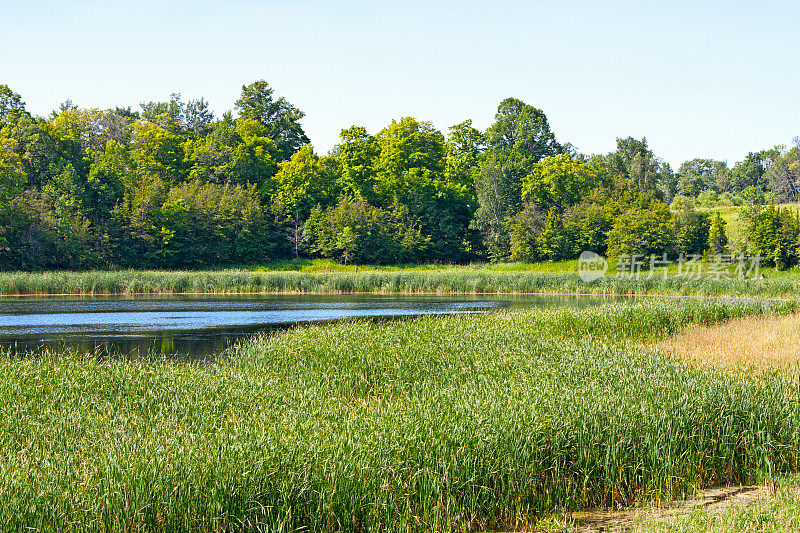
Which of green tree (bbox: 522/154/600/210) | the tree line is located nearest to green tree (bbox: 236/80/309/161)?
the tree line

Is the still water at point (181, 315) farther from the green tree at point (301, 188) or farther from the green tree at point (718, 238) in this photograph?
the green tree at point (301, 188)

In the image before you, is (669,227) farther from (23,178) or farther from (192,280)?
(23,178)

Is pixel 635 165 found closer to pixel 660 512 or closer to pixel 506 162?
pixel 506 162

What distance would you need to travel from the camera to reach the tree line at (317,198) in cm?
5700

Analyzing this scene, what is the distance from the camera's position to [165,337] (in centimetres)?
2134

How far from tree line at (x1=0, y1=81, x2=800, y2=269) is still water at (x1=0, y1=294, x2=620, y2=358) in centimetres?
2185

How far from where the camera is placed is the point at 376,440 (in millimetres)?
7594

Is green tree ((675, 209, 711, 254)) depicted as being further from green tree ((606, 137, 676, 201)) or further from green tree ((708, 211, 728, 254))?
green tree ((606, 137, 676, 201))

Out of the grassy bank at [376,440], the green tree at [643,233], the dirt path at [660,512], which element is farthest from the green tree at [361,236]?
the dirt path at [660,512]

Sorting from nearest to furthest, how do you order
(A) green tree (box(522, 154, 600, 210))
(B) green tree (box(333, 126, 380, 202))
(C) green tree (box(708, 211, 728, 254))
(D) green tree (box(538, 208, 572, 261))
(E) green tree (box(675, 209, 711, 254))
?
(C) green tree (box(708, 211, 728, 254)), (E) green tree (box(675, 209, 711, 254)), (D) green tree (box(538, 208, 572, 261)), (A) green tree (box(522, 154, 600, 210)), (B) green tree (box(333, 126, 380, 202))

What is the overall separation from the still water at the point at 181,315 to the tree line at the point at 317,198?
21.8 meters

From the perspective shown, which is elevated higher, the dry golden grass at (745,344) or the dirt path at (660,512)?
the dry golden grass at (745,344)

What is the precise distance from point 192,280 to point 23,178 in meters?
24.5

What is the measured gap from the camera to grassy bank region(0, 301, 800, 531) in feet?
21.0
